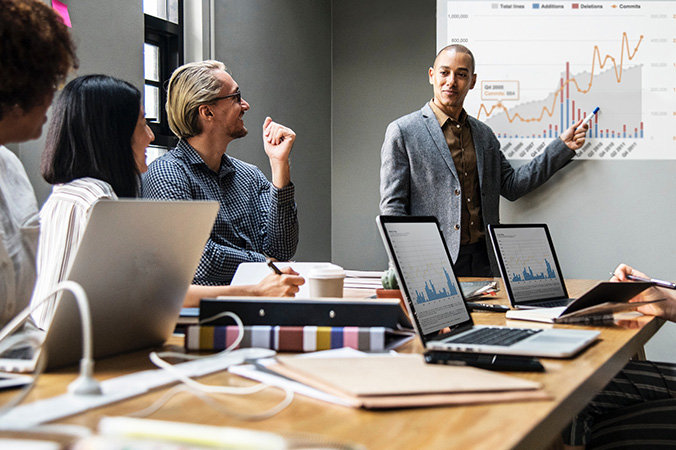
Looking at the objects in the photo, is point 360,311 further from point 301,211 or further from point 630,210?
point 301,211

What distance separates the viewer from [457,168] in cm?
330

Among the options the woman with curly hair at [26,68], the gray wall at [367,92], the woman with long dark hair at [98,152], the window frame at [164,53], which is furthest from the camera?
the gray wall at [367,92]

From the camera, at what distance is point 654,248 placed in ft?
11.0

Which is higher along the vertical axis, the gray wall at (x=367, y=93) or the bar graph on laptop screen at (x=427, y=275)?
the gray wall at (x=367, y=93)

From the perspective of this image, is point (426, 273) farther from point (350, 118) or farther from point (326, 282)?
point (350, 118)

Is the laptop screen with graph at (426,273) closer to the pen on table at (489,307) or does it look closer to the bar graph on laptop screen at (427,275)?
the bar graph on laptop screen at (427,275)

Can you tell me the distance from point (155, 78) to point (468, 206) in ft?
5.23

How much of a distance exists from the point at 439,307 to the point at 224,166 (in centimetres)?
149

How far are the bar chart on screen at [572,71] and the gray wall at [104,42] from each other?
1.43m

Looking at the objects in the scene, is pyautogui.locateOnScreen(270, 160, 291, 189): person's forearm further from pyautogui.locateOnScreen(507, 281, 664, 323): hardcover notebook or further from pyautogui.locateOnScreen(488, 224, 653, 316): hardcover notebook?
pyautogui.locateOnScreen(507, 281, 664, 323): hardcover notebook

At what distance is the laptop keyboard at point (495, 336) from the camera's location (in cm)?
118

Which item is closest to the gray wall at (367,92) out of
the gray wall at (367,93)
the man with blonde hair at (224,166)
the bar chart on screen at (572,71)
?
the gray wall at (367,93)

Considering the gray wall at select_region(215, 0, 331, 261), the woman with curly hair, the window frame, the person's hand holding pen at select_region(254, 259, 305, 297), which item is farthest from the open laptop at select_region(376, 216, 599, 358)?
the gray wall at select_region(215, 0, 331, 261)

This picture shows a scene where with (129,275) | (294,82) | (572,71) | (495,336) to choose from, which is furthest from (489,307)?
(294,82)
